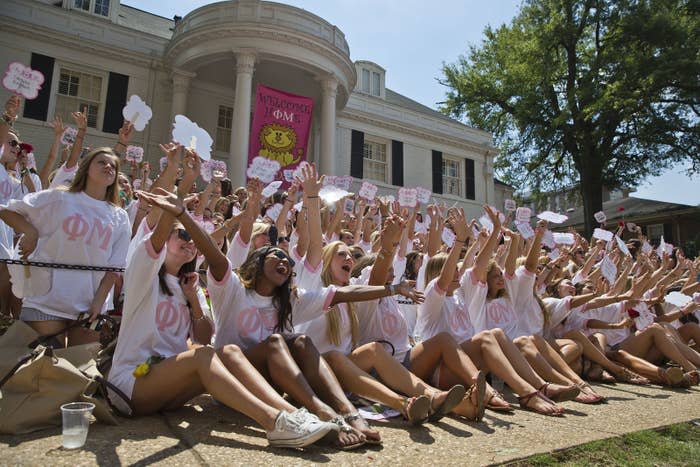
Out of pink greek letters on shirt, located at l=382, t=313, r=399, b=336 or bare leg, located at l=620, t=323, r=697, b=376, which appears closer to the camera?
pink greek letters on shirt, located at l=382, t=313, r=399, b=336

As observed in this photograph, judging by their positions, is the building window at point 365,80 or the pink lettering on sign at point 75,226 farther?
the building window at point 365,80

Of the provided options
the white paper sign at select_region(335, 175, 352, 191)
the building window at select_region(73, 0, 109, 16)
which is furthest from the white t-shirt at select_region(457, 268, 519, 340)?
the building window at select_region(73, 0, 109, 16)

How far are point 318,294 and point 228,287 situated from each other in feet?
2.06

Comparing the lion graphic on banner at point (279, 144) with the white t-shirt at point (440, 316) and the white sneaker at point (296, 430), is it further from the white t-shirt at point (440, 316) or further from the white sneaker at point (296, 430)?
the white sneaker at point (296, 430)

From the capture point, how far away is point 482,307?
436 cm

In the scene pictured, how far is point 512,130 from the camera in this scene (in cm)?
2600

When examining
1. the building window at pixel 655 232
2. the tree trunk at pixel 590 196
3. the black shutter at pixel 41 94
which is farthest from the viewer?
the building window at pixel 655 232

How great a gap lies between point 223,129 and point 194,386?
14010mm

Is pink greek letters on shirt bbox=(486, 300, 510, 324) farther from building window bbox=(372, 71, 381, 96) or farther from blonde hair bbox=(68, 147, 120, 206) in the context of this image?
building window bbox=(372, 71, 381, 96)

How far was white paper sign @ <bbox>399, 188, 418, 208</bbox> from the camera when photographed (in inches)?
261

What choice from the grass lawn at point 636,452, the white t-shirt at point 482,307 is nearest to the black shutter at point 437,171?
the white t-shirt at point 482,307

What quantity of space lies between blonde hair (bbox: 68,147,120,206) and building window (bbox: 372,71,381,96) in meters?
19.0

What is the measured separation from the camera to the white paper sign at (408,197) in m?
6.62

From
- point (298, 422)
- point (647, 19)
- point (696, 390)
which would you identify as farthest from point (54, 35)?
point (647, 19)
